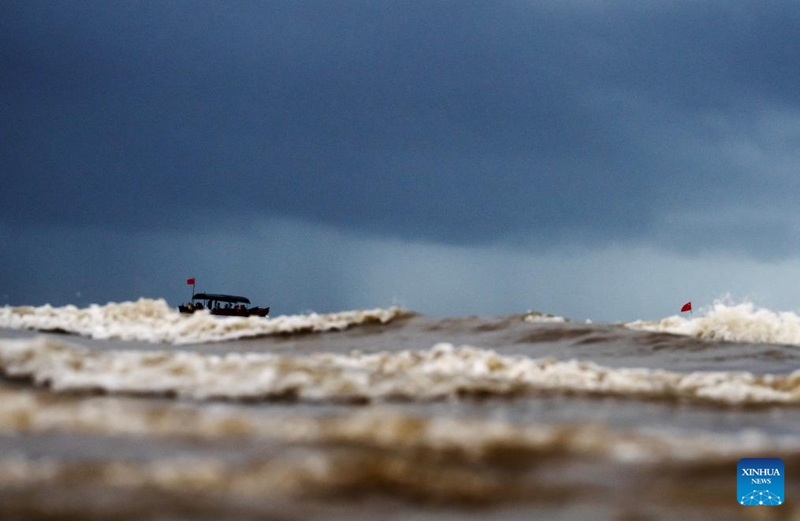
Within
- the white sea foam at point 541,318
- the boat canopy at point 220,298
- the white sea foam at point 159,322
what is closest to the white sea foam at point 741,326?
the white sea foam at point 541,318

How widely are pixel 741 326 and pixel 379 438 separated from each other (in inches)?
368

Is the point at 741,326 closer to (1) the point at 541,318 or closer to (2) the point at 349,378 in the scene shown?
(1) the point at 541,318

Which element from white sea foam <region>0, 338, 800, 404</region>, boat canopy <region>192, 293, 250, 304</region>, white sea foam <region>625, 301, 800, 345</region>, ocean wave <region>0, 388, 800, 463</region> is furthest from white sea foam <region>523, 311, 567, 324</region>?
boat canopy <region>192, 293, 250, 304</region>

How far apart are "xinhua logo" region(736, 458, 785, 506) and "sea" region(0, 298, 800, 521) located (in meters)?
0.03

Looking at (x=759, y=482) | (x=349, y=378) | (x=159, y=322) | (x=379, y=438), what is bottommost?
(x=759, y=482)

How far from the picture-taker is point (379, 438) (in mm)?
2857

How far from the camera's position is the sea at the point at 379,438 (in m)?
2.27

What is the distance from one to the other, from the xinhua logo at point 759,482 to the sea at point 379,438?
1.3 inches

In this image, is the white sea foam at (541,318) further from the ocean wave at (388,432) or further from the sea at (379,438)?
the ocean wave at (388,432)

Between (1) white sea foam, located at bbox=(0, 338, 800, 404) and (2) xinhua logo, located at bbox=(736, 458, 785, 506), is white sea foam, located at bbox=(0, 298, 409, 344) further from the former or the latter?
(2) xinhua logo, located at bbox=(736, 458, 785, 506)

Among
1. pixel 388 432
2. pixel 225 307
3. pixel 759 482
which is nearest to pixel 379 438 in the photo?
pixel 388 432

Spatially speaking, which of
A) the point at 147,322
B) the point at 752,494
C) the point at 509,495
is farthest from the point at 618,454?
the point at 147,322

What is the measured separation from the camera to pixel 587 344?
9180 millimetres

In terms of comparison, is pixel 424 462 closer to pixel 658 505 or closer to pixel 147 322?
pixel 658 505
